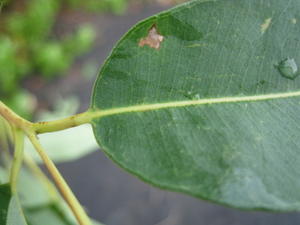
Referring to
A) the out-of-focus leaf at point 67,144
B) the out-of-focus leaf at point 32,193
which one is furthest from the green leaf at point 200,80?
the out-of-focus leaf at point 67,144

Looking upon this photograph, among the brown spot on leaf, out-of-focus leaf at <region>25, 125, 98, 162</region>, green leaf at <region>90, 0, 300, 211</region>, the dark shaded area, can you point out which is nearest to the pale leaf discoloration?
green leaf at <region>90, 0, 300, 211</region>

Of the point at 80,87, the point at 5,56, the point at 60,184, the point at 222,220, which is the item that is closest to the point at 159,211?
the point at 222,220

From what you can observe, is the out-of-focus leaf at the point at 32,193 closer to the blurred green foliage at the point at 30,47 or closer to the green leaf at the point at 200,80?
the green leaf at the point at 200,80

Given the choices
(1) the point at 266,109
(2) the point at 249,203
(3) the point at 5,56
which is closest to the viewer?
(2) the point at 249,203

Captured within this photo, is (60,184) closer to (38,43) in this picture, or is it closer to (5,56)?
(5,56)

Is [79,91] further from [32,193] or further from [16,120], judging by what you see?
[16,120]

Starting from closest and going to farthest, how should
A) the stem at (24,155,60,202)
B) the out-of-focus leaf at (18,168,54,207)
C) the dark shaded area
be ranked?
the stem at (24,155,60,202), the out-of-focus leaf at (18,168,54,207), the dark shaded area

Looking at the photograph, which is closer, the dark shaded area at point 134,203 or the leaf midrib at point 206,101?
the leaf midrib at point 206,101

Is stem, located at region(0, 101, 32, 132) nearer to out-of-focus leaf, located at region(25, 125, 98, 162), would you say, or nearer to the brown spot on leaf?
the brown spot on leaf
